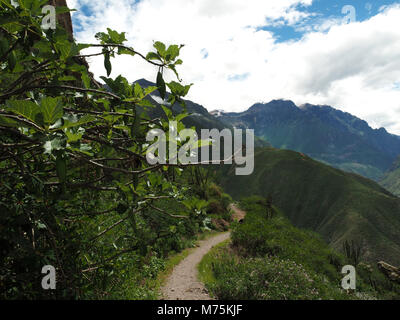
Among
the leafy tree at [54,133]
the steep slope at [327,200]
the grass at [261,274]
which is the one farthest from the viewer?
the steep slope at [327,200]

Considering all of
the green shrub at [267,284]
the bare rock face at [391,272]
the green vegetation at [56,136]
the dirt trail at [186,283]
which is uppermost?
the green vegetation at [56,136]

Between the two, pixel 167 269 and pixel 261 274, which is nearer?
pixel 261 274

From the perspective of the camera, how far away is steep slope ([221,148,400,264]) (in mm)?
53219

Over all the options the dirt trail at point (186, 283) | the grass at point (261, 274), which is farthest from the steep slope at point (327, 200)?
the dirt trail at point (186, 283)

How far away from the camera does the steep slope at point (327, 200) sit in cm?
5322

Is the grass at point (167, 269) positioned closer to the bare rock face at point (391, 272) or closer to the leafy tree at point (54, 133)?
the leafy tree at point (54, 133)

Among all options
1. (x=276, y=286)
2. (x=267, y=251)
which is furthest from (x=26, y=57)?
(x=267, y=251)

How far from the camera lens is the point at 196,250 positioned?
40.8 feet

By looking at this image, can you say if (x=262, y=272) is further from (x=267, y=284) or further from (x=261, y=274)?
(x=267, y=284)

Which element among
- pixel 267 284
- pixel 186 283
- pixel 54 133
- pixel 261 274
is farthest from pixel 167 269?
pixel 54 133

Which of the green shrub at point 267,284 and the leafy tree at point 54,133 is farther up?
the leafy tree at point 54,133

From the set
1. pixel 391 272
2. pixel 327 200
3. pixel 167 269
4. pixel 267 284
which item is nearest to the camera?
pixel 267 284

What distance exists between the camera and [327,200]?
76.5 m
